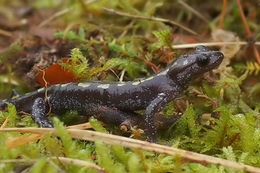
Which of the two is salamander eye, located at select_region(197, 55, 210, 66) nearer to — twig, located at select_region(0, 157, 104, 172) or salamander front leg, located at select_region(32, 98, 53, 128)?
twig, located at select_region(0, 157, 104, 172)

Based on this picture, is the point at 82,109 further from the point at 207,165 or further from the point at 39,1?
the point at 39,1

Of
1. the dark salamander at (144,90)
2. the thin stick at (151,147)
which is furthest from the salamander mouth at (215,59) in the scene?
the thin stick at (151,147)

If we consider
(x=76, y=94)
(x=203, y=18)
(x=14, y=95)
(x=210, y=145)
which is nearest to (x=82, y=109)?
(x=76, y=94)

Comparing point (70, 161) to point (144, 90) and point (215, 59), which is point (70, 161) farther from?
point (215, 59)

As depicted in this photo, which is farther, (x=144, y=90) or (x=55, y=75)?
(x=55, y=75)

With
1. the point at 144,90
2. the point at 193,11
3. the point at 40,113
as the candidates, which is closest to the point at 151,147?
the point at 144,90

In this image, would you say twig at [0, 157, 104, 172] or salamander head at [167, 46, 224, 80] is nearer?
twig at [0, 157, 104, 172]

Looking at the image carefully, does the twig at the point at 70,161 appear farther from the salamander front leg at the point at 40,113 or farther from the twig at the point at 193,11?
the twig at the point at 193,11

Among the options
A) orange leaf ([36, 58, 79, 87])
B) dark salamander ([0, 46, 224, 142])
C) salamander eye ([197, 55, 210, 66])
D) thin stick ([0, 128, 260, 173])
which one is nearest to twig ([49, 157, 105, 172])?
thin stick ([0, 128, 260, 173])
